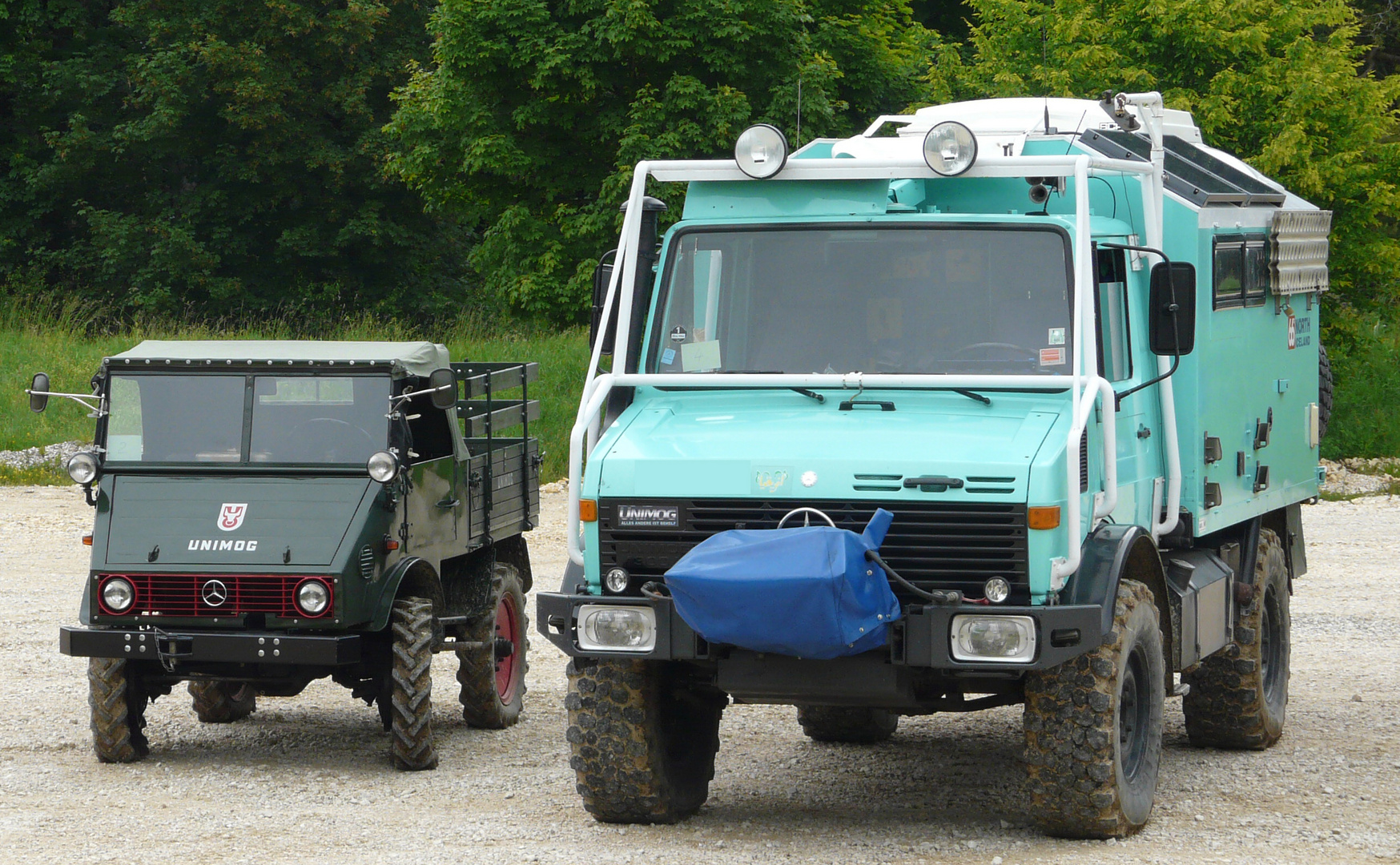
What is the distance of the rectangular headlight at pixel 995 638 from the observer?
6633 millimetres

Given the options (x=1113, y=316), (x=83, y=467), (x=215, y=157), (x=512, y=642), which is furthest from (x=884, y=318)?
(x=215, y=157)

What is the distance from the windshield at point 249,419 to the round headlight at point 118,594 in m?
0.78

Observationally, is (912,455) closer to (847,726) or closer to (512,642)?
(847,726)

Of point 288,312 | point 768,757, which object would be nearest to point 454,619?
point 768,757

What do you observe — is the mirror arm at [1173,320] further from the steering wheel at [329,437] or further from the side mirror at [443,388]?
the steering wheel at [329,437]

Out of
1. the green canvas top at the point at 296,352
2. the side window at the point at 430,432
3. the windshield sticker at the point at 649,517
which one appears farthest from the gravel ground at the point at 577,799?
the green canvas top at the point at 296,352

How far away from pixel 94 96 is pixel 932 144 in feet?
117

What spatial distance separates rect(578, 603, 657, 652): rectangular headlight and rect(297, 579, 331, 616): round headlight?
2.03 m

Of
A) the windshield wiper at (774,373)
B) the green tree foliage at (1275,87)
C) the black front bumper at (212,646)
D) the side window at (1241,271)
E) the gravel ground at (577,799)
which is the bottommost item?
the gravel ground at (577,799)

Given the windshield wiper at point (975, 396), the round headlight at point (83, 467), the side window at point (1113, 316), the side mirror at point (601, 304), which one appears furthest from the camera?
the round headlight at point (83, 467)

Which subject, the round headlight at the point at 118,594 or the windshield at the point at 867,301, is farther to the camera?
the round headlight at the point at 118,594

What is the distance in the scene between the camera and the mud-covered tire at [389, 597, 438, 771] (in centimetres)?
894

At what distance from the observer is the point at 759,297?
7.82 metres

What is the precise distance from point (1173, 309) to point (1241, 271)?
1912mm
